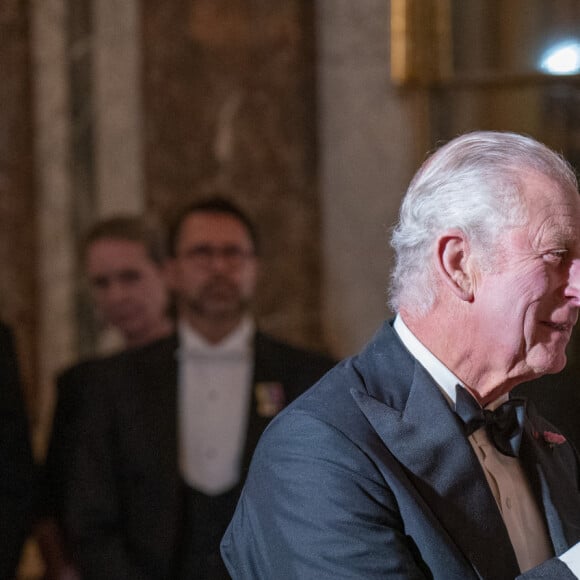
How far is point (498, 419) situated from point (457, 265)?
29cm

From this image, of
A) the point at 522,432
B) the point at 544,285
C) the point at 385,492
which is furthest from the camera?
the point at 522,432

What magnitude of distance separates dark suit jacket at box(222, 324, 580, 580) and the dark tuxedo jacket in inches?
57.4

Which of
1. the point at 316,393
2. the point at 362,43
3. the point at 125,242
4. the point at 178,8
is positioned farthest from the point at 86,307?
the point at 316,393

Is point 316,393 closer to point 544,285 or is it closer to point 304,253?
point 544,285

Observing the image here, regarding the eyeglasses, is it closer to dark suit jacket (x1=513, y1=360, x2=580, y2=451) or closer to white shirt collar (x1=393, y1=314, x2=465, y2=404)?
dark suit jacket (x1=513, y1=360, x2=580, y2=451)

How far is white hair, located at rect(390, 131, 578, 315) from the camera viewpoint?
1.78m

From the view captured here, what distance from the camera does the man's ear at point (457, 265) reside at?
183cm

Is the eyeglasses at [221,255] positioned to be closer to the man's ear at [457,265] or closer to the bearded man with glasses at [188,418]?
the bearded man with glasses at [188,418]

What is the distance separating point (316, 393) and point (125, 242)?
2.37 m

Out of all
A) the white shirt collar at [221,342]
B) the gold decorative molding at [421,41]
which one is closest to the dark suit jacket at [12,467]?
the white shirt collar at [221,342]

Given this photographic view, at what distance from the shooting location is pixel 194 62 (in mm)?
4938

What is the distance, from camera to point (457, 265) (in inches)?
72.3

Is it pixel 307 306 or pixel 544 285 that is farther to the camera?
pixel 307 306

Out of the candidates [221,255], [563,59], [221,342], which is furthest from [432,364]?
[563,59]
